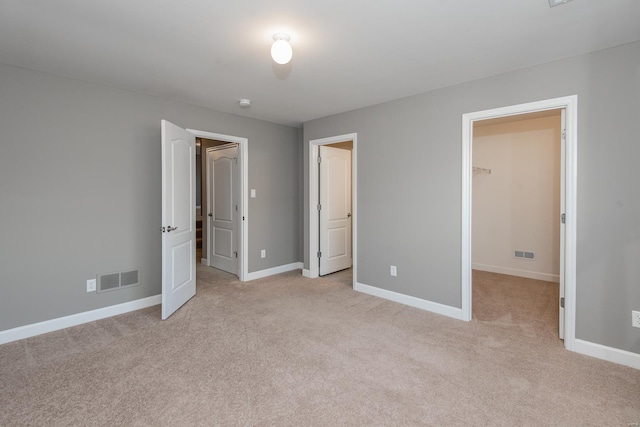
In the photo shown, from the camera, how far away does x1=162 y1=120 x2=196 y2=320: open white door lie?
3.18m

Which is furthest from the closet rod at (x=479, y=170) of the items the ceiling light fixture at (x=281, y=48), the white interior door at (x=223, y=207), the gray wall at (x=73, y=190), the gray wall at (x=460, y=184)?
the gray wall at (x=73, y=190)

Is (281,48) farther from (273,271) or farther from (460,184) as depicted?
(273,271)

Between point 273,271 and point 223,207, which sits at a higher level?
point 223,207

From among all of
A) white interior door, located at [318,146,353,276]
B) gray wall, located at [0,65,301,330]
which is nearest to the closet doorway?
white interior door, located at [318,146,353,276]

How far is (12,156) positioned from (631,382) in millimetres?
5109

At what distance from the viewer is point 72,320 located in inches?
120

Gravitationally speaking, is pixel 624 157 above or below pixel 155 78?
below

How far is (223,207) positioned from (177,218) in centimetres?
166

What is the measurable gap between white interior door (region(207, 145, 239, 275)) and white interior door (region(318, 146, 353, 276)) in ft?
4.40

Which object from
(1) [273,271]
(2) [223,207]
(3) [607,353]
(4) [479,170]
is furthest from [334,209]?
(3) [607,353]

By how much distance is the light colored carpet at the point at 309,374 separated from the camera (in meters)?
1.84

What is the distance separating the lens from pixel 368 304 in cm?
369

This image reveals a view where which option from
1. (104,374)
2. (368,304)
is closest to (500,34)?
(368,304)

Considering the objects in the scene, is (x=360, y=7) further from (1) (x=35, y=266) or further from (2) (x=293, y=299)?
(1) (x=35, y=266)
